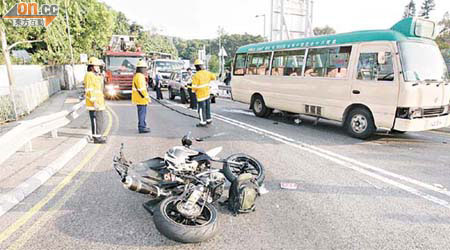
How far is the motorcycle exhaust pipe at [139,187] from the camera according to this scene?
301cm

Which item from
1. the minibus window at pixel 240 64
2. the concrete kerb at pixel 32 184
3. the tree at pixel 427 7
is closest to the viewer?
the concrete kerb at pixel 32 184

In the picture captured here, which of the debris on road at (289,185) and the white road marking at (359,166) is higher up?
the debris on road at (289,185)

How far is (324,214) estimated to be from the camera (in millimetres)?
3580

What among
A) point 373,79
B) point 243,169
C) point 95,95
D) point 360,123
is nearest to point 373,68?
point 373,79

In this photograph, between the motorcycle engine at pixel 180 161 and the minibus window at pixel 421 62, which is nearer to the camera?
the motorcycle engine at pixel 180 161

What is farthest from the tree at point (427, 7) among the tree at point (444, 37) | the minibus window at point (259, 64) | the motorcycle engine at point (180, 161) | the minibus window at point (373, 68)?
the motorcycle engine at point (180, 161)

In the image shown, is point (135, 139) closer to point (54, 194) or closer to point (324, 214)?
point (54, 194)

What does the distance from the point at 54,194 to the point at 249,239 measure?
2816 mm

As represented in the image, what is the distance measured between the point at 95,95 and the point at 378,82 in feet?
21.7

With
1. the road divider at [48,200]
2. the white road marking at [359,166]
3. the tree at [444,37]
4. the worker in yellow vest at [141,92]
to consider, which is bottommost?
the white road marking at [359,166]

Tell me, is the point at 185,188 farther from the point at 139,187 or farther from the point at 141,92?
the point at 141,92

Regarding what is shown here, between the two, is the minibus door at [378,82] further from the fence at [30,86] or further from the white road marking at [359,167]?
the fence at [30,86]

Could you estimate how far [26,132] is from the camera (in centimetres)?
546

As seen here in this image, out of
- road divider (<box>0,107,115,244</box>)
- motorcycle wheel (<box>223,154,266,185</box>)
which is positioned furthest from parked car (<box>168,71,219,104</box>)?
motorcycle wheel (<box>223,154,266,185</box>)
